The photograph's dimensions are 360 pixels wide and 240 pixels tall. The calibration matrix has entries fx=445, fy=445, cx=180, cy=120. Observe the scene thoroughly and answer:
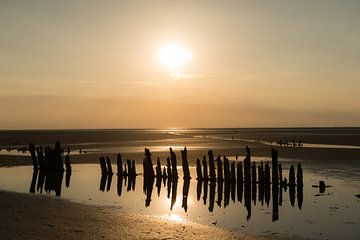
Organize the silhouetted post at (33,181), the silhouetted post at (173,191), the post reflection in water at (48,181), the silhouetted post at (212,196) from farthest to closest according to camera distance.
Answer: the post reflection in water at (48,181)
the silhouetted post at (33,181)
the silhouetted post at (173,191)
the silhouetted post at (212,196)

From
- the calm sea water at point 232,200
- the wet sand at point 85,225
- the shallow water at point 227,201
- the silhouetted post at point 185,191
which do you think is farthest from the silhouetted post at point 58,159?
the wet sand at point 85,225

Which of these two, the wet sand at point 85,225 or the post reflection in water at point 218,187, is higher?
the wet sand at point 85,225

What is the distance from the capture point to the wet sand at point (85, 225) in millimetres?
14136

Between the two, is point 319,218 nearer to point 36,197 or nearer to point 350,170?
point 36,197

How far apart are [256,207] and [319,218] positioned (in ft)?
12.0

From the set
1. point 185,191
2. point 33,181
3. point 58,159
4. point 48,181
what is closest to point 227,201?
point 185,191

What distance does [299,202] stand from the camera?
22656mm

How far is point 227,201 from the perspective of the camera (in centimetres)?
2341

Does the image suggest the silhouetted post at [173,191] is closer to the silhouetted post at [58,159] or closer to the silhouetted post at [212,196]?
the silhouetted post at [212,196]

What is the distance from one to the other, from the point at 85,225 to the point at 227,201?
31.6ft

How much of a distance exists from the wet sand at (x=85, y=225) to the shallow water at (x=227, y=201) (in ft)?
4.65

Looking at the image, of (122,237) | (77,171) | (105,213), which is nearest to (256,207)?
(105,213)

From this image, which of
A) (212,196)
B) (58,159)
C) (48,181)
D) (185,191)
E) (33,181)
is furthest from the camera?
(58,159)

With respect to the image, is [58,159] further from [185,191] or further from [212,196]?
[212,196]
